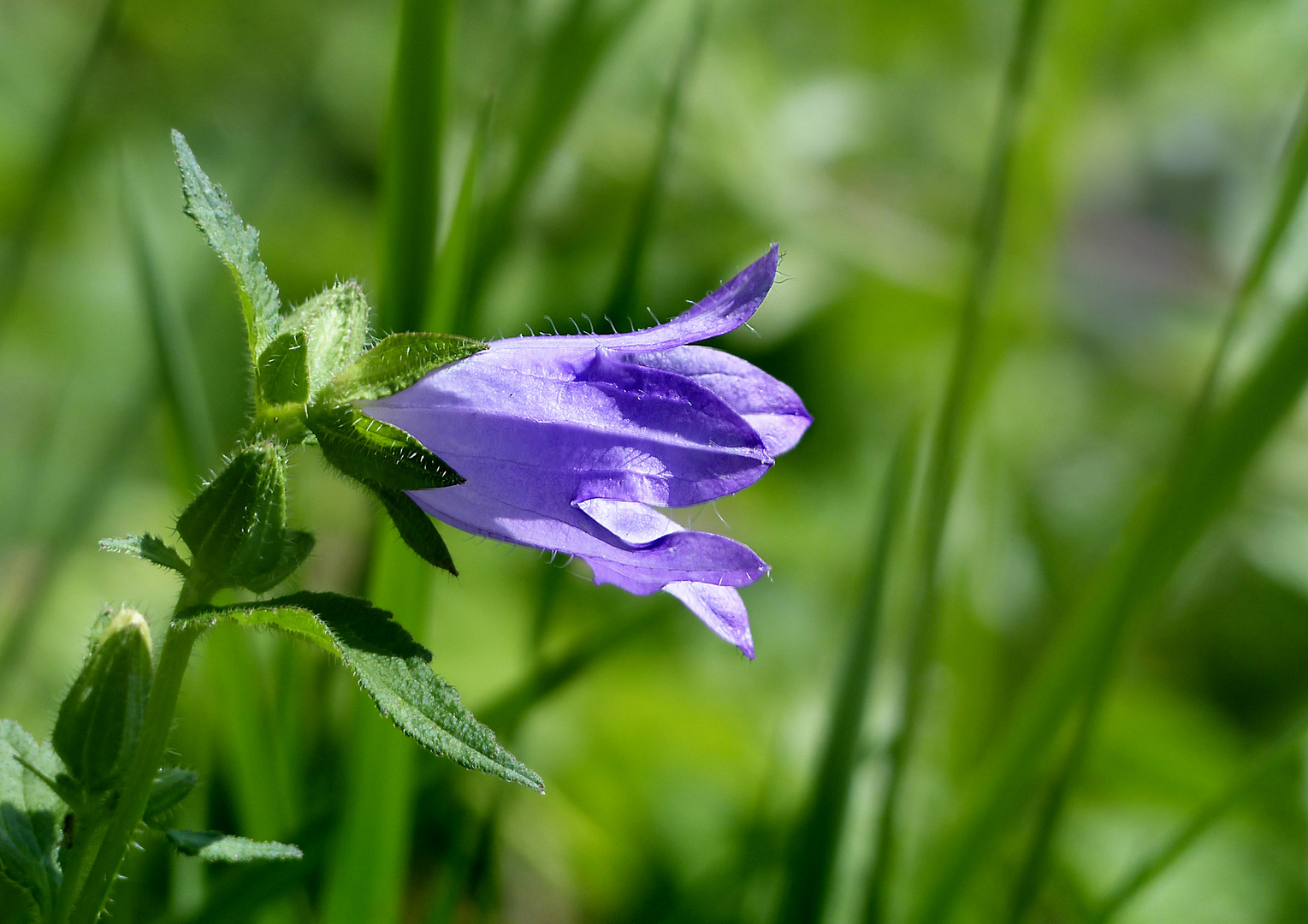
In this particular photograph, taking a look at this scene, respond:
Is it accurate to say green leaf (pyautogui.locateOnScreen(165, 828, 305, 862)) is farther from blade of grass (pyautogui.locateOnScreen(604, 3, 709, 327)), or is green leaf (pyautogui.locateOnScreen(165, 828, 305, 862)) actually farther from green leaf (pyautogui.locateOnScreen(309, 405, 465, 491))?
blade of grass (pyautogui.locateOnScreen(604, 3, 709, 327))

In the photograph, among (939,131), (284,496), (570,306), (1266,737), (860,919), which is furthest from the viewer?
(939,131)

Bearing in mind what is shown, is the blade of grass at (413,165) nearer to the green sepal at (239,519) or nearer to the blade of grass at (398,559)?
the blade of grass at (398,559)

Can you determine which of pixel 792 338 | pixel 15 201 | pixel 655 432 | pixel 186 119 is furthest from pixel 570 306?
pixel 655 432

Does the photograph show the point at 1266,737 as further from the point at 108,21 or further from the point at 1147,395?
the point at 108,21

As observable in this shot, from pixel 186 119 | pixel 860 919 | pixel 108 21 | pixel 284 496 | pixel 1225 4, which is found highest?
pixel 1225 4

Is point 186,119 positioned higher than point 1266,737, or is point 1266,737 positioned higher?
point 186,119

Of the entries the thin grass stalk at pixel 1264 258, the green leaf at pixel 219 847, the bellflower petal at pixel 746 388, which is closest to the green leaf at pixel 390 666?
the green leaf at pixel 219 847

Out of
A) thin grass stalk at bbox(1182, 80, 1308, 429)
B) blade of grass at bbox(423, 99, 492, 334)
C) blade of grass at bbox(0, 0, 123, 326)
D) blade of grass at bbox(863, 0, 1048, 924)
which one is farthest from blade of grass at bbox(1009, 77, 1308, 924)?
blade of grass at bbox(0, 0, 123, 326)

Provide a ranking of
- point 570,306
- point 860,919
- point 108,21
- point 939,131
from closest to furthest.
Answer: point 860,919, point 108,21, point 570,306, point 939,131
